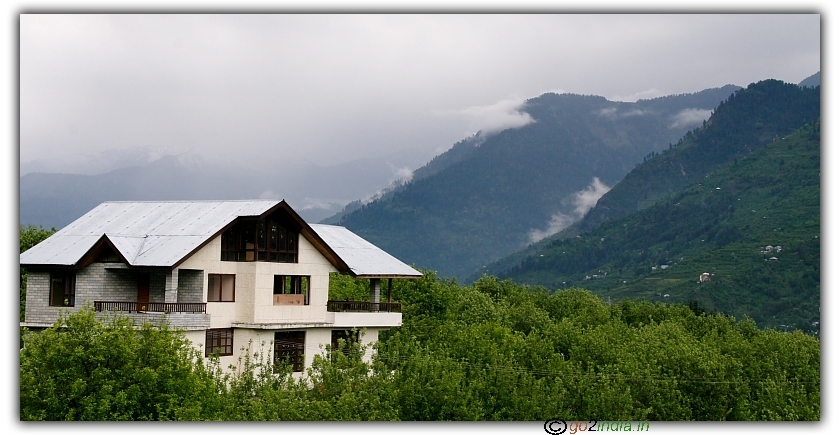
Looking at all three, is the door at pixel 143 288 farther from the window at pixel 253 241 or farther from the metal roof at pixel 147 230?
the window at pixel 253 241

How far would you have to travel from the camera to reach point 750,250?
137625 millimetres

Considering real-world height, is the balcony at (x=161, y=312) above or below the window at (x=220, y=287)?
below

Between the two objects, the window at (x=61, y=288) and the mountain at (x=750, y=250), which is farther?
the mountain at (x=750, y=250)

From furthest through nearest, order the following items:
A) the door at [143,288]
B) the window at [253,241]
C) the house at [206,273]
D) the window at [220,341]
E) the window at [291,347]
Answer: the window at [291,347] < the window at [253,241] < the window at [220,341] < the door at [143,288] < the house at [206,273]

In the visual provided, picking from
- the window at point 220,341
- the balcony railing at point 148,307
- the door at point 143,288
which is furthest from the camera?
the window at point 220,341

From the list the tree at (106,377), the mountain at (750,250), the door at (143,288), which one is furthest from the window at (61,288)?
the mountain at (750,250)

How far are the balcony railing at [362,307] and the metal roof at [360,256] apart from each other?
159cm

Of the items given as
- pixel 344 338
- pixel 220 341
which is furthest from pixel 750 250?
pixel 220 341

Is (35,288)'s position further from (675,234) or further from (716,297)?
(675,234)

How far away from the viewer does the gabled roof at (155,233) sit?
36969 millimetres

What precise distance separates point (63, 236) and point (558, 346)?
27008 millimetres

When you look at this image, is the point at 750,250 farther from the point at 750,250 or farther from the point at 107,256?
the point at 107,256

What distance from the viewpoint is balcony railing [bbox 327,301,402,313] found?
43688 mm

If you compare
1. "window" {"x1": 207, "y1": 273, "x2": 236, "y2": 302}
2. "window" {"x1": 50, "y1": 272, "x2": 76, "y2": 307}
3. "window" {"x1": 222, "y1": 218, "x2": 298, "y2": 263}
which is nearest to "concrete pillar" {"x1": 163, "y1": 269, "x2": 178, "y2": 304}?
"window" {"x1": 207, "y1": 273, "x2": 236, "y2": 302}
